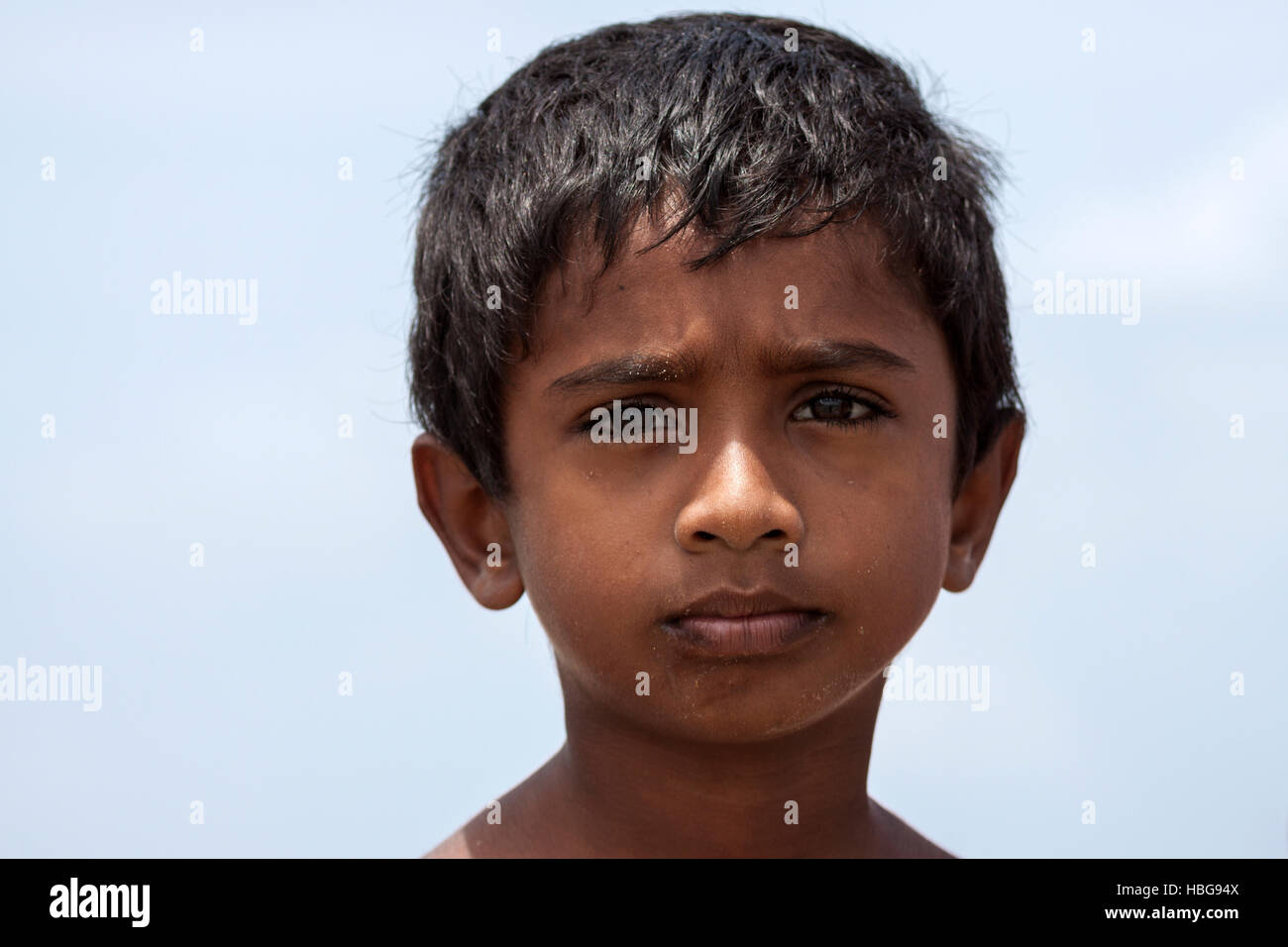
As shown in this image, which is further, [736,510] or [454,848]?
[454,848]

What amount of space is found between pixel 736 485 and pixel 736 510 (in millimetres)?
54

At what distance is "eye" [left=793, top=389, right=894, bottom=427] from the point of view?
3074 millimetres

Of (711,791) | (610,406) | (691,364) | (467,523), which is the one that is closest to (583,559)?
(610,406)

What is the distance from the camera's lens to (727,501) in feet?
9.32

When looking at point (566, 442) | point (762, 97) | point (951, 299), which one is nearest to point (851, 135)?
point (762, 97)

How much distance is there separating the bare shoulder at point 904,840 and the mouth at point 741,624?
3.09ft

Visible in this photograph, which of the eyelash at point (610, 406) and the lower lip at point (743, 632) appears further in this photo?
the eyelash at point (610, 406)

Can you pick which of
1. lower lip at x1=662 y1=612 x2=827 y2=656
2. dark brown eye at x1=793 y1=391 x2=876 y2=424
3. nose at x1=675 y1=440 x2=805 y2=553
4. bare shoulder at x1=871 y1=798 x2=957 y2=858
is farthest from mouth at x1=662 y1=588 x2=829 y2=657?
bare shoulder at x1=871 y1=798 x2=957 y2=858

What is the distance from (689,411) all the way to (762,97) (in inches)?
33.4

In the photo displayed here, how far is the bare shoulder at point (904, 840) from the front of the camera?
3648 mm

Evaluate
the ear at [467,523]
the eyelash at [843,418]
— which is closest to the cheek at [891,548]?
the eyelash at [843,418]

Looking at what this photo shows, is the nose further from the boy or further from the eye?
the eye

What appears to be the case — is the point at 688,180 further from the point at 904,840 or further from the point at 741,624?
the point at 904,840

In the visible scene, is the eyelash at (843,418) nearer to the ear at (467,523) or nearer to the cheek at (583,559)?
the cheek at (583,559)
